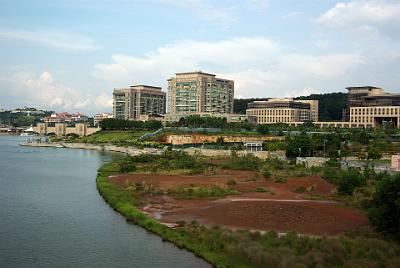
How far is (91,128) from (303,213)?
13031 cm

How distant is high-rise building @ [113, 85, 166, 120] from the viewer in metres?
178

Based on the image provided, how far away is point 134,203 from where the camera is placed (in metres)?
38.4

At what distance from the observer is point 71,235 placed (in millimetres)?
29344

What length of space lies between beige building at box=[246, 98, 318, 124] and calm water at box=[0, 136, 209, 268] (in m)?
113

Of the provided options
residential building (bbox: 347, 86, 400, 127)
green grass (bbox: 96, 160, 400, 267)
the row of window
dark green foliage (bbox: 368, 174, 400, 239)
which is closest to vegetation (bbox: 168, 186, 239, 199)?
green grass (bbox: 96, 160, 400, 267)

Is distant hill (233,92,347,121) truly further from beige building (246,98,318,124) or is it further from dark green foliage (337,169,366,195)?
dark green foliage (337,169,366,195)

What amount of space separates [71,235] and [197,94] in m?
128

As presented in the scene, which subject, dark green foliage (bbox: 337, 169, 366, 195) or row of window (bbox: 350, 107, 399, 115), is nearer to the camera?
dark green foliage (bbox: 337, 169, 366, 195)

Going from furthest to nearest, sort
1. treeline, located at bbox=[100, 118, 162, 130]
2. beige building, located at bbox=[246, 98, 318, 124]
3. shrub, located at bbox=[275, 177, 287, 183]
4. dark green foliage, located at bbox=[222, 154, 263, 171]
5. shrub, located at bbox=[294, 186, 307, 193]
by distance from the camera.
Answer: beige building, located at bbox=[246, 98, 318, 124] < treeline, located at bbox=[100, 118, 162, 130] < dark green foliage, located at bbox=[222, 154, 263, 171] < shrub, located at bbox=[275, 177, 287, 183] < shrub, located at bbox=[294, 186, 307, 193]

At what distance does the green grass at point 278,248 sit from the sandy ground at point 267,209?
2.88 m

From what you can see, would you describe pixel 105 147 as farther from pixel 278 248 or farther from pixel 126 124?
pixel 278 248

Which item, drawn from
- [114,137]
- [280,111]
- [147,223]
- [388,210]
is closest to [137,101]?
[114,137]

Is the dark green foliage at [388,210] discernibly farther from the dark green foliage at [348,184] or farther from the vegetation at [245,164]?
the vegetation at [245,164]

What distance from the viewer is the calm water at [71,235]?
24.5m
